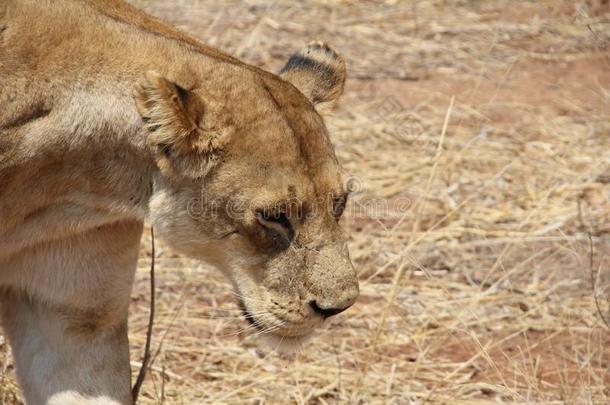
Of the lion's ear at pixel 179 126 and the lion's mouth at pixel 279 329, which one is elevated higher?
the lion's ear at pixel 179 126

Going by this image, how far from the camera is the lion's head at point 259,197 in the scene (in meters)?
3.41

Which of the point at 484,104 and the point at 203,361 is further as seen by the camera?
the point at 484,104

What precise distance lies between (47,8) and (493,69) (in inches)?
229

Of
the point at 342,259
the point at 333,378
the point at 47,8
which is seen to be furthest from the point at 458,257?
the point at 47,8

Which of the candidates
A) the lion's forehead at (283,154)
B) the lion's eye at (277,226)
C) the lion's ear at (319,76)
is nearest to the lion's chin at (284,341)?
the lion's eye at (277,226)

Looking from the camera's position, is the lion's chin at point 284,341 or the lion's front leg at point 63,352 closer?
the lion's chin at point 284,341

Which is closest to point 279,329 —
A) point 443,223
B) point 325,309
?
point 325,309

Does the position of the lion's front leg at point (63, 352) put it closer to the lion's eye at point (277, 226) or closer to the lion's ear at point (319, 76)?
the lion's eye at point (277, 226)

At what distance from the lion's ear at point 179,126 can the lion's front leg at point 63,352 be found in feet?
2.09

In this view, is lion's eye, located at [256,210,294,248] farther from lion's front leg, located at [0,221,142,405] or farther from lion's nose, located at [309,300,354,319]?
lion's front leg, located at [0,221,142,405]

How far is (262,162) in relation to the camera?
343 cm

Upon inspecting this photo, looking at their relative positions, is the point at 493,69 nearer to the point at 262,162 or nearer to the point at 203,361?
the point at 203,361

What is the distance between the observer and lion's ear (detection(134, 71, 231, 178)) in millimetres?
→ 3205

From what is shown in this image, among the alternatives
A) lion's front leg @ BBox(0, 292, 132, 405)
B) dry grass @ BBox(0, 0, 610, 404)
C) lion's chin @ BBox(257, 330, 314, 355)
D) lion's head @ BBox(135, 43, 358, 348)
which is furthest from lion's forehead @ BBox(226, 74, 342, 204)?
dry grass @ BBox(0, 0, 610, 404)
